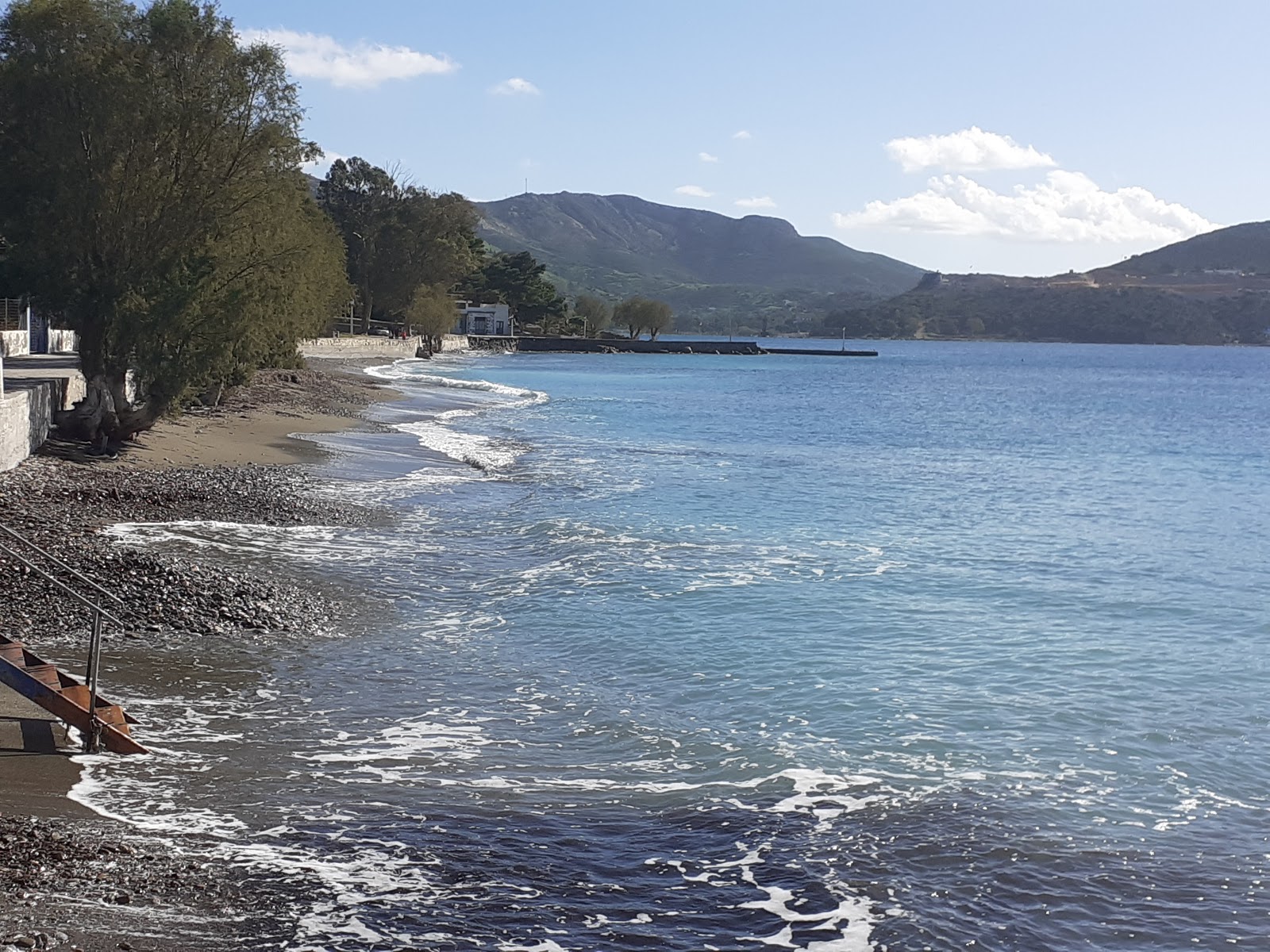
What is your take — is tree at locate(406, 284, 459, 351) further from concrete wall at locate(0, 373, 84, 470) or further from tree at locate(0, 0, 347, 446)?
tree at locate(0, 0, 347, 446)

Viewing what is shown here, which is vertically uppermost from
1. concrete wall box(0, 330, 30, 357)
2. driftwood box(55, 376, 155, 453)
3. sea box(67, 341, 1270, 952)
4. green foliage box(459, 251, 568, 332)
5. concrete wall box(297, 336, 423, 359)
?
green foliage box(459, 251, 568, 332)

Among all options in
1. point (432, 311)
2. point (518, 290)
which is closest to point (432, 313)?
point (432, 311)

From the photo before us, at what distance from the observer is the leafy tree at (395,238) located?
120938mm

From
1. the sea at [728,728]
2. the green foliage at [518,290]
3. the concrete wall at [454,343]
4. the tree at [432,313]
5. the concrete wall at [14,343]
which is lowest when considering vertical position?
the sea at [728,728]

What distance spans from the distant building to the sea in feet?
419

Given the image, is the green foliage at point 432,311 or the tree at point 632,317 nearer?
the green foliage at point 432,311

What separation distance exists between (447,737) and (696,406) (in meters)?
56.7

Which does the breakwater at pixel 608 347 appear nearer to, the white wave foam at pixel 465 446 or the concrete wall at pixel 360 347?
the concrete wall at pixel 360 347

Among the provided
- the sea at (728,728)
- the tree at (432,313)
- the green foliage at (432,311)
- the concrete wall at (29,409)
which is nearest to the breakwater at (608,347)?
the tree at (432,313)

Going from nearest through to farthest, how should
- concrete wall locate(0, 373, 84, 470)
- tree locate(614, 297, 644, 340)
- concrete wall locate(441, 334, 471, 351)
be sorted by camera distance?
1. concrete wall locate(0, 373, 84, 470)
2. concrete wall locate(441, 334, 471, 351)
3. tree locate(614, 297, 644, 340)

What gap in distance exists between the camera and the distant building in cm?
15288

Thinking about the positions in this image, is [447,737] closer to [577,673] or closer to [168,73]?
[577,673]

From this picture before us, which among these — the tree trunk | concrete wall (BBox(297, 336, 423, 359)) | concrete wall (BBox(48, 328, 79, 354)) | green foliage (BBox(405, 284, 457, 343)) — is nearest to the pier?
green foliage (BBox(405, 284, 457, 343))

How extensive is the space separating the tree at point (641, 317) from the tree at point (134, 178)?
14714 cm
